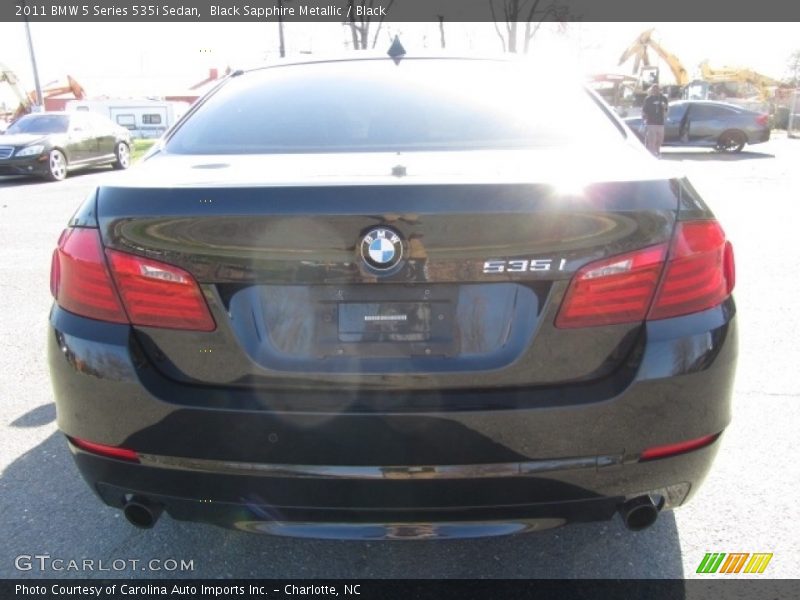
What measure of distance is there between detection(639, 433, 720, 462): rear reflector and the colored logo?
26.3 inches

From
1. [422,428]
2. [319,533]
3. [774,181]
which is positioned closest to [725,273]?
[422,428]

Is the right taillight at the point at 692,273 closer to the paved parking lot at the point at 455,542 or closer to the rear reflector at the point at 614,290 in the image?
the rear reflector at the point at 614,290

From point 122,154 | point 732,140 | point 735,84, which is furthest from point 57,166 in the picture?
point 735,84

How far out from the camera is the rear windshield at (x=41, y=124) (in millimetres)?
15141

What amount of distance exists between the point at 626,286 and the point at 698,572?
1164 mm

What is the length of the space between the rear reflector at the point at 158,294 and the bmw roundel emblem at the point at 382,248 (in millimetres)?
439

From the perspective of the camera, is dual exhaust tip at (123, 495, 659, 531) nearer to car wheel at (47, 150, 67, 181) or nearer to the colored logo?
the colored logo

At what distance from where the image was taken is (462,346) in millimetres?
1657

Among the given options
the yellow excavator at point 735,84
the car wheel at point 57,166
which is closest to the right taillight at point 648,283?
the car wheel at point 57,166

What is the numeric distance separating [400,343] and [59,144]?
15510mm

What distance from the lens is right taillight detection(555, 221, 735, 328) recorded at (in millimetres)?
1640

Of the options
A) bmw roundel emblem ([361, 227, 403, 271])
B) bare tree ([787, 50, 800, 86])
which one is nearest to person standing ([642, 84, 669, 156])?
bmw roundel emblem ([361, 227, 403, 271])

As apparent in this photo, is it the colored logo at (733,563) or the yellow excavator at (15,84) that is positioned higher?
the colored logo at (733,563)

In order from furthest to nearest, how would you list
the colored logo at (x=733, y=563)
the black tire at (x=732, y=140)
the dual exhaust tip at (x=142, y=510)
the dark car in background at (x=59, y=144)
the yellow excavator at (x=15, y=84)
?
the yellow excavator at (x=15, y=84)
the black tire at (x=732, y=140)
the dark car in background at (x=59, y=144)
the colored logo at (x=733, y=563)
the dual exhaust tip at (x=142, y=510)
